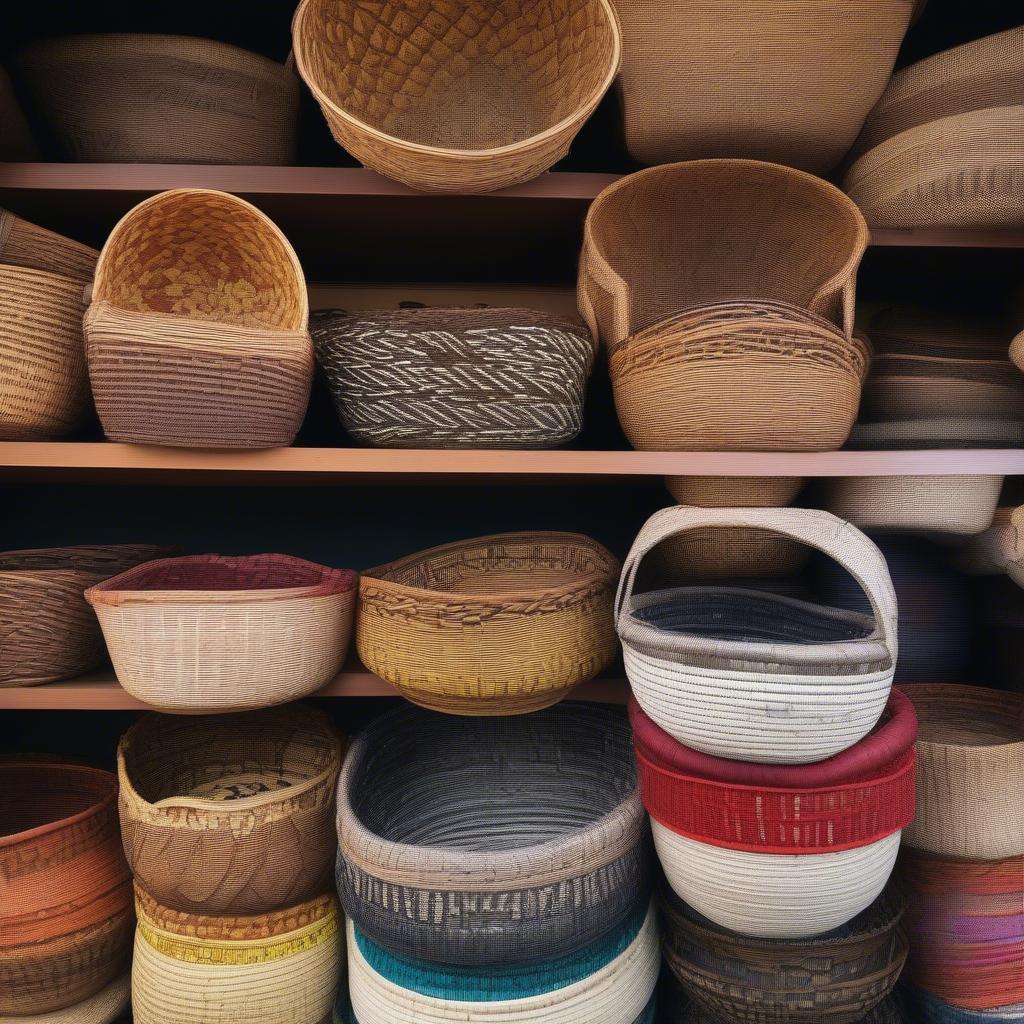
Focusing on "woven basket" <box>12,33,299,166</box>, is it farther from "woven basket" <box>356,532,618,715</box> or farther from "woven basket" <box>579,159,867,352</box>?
"woven basket" <box>356,532,618,715</box>

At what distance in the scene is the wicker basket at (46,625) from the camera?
0.91m

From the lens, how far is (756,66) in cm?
90

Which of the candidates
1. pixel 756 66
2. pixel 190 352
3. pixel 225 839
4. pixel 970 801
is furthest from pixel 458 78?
pixel 970 801

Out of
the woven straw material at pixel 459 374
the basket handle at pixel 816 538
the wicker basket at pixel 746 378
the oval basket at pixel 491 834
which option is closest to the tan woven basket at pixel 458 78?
the woven straw material at pixel 459 374

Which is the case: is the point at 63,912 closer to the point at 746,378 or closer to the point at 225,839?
the point at 225,839

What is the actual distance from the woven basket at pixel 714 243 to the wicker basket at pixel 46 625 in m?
0.80

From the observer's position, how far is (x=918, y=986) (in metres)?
0.94

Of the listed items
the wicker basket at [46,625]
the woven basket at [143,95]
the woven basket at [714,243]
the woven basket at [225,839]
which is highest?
the woven basket at [143,95]

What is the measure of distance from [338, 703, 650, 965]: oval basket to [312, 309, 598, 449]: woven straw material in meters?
0.46

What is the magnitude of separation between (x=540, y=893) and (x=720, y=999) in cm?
28

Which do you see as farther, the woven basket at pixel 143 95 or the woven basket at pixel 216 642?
the woven basket at pixel 143 95

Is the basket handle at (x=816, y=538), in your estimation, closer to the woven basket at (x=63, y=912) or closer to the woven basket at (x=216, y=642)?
the woven basket at (x=216, y=642)

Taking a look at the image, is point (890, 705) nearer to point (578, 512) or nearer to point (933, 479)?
point (933, 479)

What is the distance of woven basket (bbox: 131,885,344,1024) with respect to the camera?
86cm
